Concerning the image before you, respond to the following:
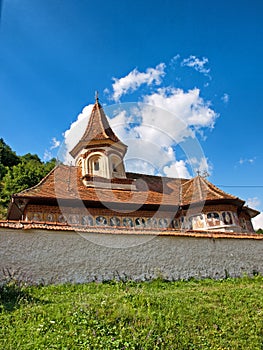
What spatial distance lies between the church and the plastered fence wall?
3.19 metres

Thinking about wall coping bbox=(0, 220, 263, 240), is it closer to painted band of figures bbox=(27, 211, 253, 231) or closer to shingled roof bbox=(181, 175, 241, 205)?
painted band of figures bbox=(27, 211, 253, 231)

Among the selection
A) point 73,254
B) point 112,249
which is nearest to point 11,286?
point 73,254

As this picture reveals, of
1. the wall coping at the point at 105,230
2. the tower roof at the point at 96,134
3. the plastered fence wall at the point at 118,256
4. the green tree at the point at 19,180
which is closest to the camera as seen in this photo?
the plastered fence wall at the point at 118,256

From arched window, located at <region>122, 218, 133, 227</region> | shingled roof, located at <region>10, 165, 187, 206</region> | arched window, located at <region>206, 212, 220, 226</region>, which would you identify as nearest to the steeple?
shingled roof, located at <region>10, 165, 187, 206</region>

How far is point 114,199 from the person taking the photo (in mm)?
18578

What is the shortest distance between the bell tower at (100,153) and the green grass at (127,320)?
1347cm

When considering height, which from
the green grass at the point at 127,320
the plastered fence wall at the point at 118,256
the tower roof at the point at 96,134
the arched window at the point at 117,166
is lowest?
the green grass at the point at 127,320

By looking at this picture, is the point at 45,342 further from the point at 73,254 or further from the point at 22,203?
the point at 22,203

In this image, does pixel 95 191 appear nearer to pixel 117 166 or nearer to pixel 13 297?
pixel 117 166

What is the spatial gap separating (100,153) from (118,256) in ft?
40.4

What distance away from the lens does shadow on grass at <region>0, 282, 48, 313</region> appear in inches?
285

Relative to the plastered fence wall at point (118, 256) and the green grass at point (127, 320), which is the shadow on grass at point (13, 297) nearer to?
the green grass at point (127, 320)

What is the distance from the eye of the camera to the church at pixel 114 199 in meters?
16.8

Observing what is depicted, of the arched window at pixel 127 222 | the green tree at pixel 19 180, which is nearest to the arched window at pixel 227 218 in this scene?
the arched window at pixel 127 222
